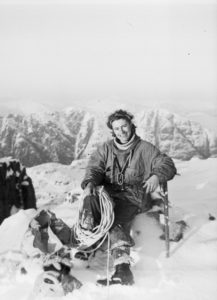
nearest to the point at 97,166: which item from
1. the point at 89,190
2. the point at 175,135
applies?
the point at 89,190

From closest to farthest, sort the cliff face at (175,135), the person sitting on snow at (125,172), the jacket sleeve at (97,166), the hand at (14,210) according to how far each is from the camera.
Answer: the person sitting on snow at (125,172) → the jacket sleeve at (97,166) → the cliff face at (175,135) → the hand at (14,210)

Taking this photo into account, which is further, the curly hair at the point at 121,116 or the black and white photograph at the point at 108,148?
the curly hair at the point at 121,116

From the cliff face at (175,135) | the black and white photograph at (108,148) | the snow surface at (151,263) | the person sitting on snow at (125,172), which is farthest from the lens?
the cliff face at (175,135)

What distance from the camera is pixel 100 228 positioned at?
6.29 feet

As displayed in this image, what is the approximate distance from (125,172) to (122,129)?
257 millimetres

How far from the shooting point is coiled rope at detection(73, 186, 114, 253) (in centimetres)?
191

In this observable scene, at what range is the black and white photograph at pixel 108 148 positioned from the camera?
1867 mm

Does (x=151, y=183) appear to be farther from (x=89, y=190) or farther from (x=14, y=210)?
(x=14, y=210)

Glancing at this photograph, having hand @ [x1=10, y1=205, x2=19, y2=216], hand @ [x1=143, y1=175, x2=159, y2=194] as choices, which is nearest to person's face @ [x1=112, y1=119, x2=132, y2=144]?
hand @ [x1=143, y1=175, x2=159, y2=194]

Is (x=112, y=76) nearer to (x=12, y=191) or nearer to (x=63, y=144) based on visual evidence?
(x=63, y=144)

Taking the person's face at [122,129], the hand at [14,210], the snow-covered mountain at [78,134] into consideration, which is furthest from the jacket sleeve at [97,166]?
the hand at [14,210]

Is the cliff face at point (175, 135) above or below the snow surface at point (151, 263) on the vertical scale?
above

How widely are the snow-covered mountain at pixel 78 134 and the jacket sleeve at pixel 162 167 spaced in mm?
525

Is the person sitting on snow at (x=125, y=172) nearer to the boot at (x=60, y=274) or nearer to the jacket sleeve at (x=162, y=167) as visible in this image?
the jacket sleeve at (x=162, y=167)
